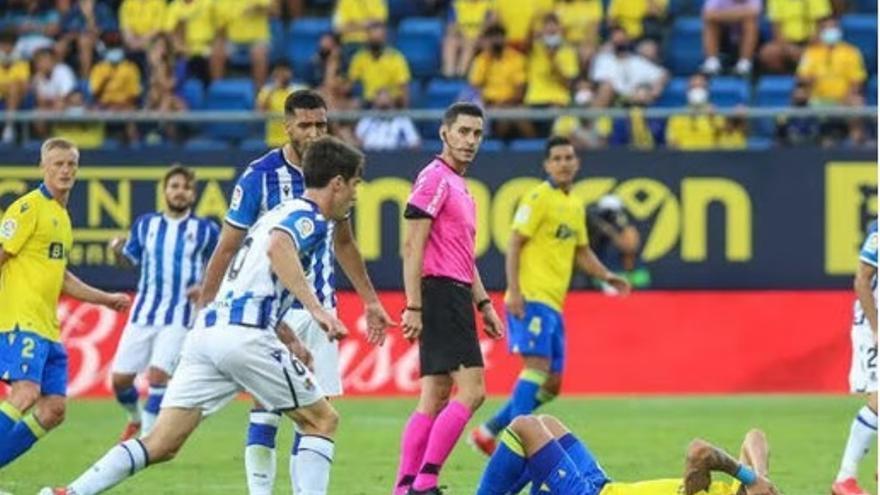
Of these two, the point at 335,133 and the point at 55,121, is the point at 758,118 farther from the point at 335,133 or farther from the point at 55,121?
the point at 55,121

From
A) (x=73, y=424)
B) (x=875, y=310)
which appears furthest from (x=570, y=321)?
(x=875, y=310)

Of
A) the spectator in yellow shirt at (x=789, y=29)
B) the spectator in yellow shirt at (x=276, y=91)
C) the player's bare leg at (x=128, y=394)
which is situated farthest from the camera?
the spectator in yellow shirt at (x=789, y=29)

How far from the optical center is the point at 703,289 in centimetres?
2373

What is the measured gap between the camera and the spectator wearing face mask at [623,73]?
81.9ft

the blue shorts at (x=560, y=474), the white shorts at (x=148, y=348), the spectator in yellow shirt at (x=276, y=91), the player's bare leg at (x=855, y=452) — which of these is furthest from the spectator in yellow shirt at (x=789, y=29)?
the blue shorts at (x=560, y=474)

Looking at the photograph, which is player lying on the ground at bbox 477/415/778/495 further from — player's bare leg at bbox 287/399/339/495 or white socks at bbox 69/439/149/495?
white socks at bbox 69/439/149/495

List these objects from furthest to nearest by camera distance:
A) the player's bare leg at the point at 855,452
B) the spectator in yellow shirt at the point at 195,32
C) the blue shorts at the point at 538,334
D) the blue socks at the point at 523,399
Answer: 1. the spectator in yellow shirt at the point at 195,32
2. the blue shorts at the point at 538,334
3. the blue socks at the point at 523,399
4. the player's bare leg at the point at 855,452

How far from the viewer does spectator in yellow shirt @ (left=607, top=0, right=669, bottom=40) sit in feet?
84.8

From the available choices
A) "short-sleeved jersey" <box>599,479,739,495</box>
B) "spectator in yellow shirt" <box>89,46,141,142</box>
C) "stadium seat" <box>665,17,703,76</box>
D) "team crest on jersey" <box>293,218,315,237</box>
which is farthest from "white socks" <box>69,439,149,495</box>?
"stadium seat" <box>665,17,703,76</box>

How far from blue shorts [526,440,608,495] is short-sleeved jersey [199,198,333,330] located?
1444mm

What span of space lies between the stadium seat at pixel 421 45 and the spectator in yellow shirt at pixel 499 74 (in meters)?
1.36

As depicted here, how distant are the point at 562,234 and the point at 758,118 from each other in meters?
8.23

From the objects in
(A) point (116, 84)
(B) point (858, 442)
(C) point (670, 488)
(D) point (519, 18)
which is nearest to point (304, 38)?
(A) point (116, 84)

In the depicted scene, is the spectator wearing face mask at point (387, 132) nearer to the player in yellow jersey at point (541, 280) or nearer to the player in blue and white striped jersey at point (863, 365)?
the player in yellow jersey at point (541, 280)
